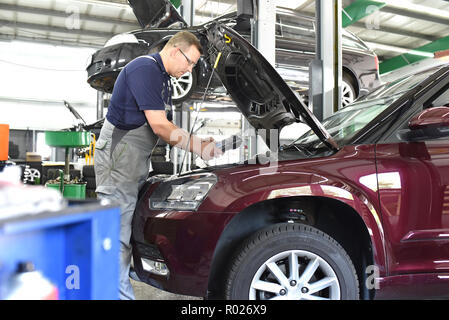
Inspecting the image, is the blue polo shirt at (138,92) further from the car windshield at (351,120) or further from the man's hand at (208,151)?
the car windshield at (351,120)

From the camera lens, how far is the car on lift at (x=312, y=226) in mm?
1830

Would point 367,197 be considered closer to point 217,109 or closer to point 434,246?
point 434,246

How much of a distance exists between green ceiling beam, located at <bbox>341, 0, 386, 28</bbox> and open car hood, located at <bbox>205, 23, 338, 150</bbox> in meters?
6.37

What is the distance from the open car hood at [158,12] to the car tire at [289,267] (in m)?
4.00

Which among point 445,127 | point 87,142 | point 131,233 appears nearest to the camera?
point 445,127

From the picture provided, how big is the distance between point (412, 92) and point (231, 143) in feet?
4.15

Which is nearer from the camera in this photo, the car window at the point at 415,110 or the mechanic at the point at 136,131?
the car window at the point at 415,110

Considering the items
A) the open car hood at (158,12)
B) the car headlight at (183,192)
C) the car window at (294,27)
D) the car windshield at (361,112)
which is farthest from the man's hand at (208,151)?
the car window at (294,27)

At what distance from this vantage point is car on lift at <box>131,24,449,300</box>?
6.00ft

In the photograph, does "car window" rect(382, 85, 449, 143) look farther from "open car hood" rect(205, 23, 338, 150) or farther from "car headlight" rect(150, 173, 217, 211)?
"car headlight" rect(150, 173, 217, 211)

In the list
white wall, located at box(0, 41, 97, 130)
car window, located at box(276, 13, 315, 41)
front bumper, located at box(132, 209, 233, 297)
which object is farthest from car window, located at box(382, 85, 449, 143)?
white wall, located at box(0, 41, 97, 130)

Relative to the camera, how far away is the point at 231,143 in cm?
294

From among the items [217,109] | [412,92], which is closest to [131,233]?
[412,92]
